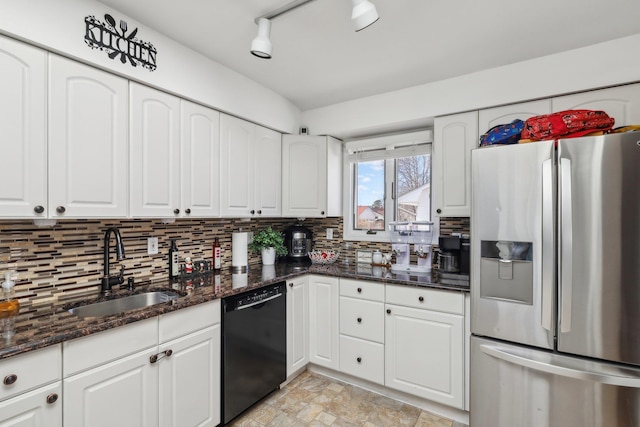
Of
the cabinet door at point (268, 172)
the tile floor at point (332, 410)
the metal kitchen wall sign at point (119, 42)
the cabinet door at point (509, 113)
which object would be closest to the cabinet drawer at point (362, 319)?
the tile floor at point (332, 410)

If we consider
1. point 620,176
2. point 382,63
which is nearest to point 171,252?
point 382,63

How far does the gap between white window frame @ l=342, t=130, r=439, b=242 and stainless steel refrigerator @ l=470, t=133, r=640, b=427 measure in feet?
3.26

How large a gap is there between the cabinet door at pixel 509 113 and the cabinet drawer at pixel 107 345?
95.3 inches

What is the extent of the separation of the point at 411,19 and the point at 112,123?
1.71m

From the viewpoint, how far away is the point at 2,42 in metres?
1.30

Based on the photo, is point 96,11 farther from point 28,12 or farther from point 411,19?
point 411,19

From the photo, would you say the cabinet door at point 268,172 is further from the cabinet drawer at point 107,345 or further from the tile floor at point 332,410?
the tile floor at point 332,410

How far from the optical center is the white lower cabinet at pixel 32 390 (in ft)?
3.58

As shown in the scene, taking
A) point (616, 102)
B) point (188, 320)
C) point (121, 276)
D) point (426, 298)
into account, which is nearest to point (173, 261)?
point (121, 276)

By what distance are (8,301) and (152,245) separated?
0.80 metres

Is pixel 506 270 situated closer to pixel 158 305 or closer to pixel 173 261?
pixel 158 305

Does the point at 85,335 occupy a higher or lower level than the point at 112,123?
lower

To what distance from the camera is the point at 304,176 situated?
9.53 feet

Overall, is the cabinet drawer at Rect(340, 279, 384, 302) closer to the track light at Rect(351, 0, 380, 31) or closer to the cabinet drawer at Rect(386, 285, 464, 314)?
the cabinet drawer at Rect(386, 285, 464, 314)
